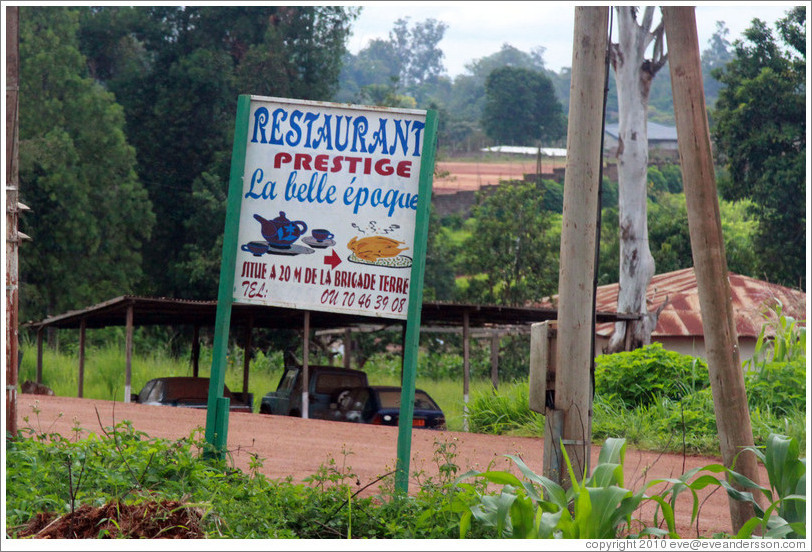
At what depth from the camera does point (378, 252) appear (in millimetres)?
6477

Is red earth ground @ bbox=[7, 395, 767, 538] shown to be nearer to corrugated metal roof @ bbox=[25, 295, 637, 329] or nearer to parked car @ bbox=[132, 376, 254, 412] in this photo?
parked car @ bbox=[132, 376, 254, 412]

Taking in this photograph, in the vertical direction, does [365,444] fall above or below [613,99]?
below

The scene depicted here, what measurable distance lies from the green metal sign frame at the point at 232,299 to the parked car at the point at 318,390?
10155 millimetres

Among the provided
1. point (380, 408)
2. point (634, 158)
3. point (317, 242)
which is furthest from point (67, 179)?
point (317, 242)

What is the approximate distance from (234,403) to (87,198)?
12.5 m

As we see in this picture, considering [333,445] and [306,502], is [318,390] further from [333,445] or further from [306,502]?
[306,502]

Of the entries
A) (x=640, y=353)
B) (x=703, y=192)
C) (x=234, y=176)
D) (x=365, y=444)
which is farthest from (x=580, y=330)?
(x=640, y=353)

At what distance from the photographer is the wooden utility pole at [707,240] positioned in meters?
5.34

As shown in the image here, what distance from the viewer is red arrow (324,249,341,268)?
6.50 metres

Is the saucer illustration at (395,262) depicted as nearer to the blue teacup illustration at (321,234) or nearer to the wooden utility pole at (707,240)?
the blue teacup illustration at (321,234)

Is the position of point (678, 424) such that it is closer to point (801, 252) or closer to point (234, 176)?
point (234, 176)

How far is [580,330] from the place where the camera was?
5562 millimetres

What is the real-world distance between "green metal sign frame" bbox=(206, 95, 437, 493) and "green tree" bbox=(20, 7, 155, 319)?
70.7 ft

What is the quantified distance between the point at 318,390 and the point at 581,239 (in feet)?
39.4
